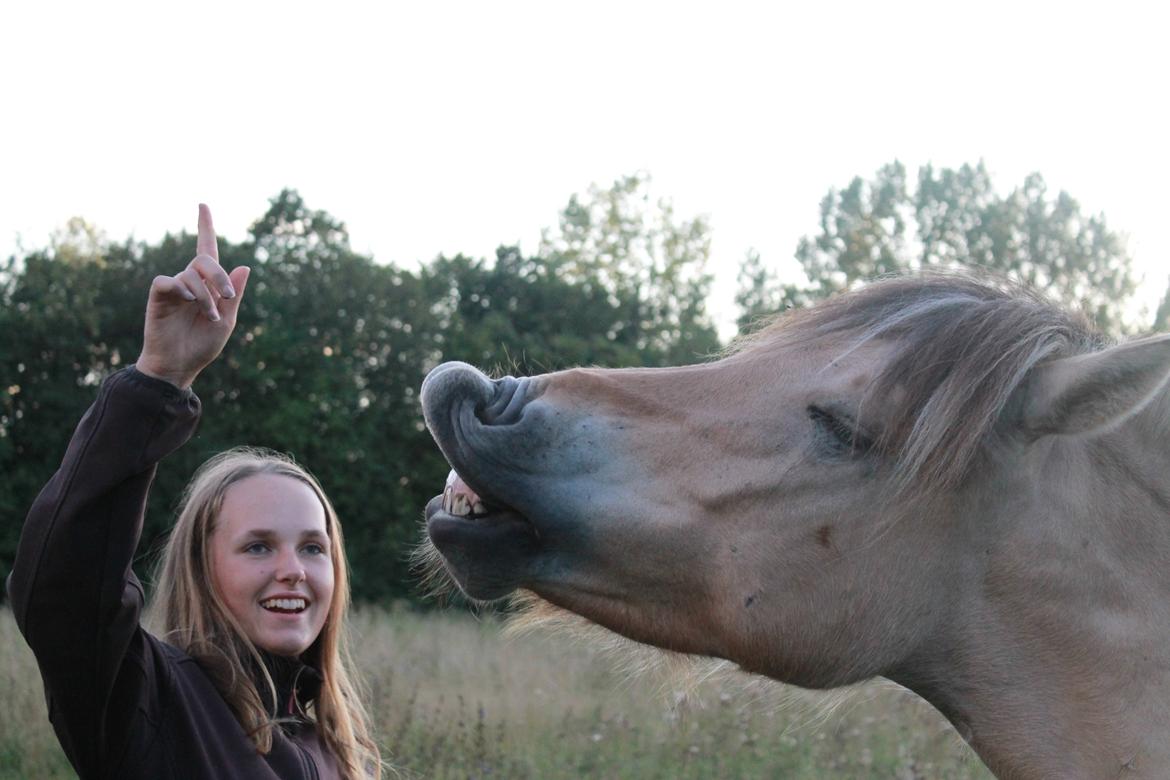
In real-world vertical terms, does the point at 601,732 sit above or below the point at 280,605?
below

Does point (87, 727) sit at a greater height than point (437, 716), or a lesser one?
greater

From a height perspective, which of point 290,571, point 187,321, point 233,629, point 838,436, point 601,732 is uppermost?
point 187,321

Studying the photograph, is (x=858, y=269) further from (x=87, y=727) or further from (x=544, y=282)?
(x=87, y=727)

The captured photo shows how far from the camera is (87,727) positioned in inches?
87.8

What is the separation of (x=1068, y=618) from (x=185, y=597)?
6.66 ft

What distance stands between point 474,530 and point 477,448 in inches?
6.7

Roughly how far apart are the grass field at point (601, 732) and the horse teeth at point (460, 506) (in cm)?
268

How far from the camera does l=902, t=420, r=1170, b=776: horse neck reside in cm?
210

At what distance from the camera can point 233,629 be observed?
2758 millimetres

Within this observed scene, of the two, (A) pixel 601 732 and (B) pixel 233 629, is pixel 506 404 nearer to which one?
(B) pixel 233 629

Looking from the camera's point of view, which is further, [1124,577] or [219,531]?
[219,531]

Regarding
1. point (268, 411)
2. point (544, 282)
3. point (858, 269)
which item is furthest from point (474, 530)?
point (858, 269)

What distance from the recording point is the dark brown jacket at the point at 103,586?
2129 millimetres

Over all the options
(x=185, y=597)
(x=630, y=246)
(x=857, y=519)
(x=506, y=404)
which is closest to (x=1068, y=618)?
(x=857, y=519)
